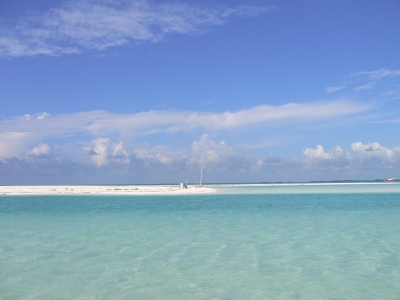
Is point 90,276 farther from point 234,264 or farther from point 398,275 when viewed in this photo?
point 398,275

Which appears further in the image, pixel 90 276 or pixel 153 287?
pixel 90 276

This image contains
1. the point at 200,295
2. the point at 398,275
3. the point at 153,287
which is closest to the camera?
the point at 200,295

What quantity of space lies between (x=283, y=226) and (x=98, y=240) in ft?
31.5

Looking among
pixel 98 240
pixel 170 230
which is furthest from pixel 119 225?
pixel 98 240

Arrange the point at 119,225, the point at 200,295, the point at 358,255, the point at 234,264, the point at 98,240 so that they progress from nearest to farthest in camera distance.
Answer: the point at 200,295 → the point at 234,264 → the point at 358,255 → the point at 98,240 → the point at 119,225

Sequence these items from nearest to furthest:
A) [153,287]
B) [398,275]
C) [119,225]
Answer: [153,287]
[398,275]
[119,225]

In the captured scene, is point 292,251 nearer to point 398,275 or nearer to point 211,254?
point 211,254

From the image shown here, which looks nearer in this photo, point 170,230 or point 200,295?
point 200,295

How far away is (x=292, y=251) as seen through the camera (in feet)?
41.0

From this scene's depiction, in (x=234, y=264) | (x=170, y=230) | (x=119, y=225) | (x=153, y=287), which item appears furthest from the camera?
(x=119, y=225)

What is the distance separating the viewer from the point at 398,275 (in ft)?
31.3

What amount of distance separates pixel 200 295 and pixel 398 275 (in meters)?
5.45

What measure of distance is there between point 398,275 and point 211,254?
5.59 meters

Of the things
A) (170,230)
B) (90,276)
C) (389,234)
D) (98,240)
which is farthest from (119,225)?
(389,234)
